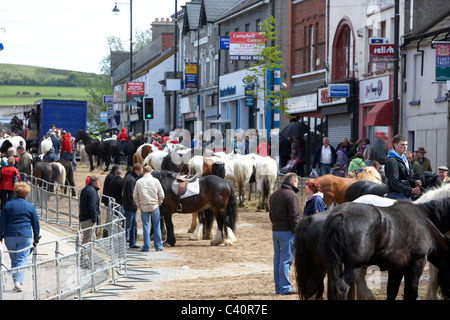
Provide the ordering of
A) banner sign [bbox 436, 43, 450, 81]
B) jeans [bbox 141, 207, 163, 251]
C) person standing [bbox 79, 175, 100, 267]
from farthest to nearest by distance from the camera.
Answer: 1. banner sign [bbox 436, 43, 450, 81]
2. jeans [bbox 141, 207, 163, 251]
3. person standing [bbox 79, 175, 100, 267]

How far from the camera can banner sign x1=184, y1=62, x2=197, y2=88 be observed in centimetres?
5828

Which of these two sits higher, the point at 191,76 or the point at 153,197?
the point at 191,76

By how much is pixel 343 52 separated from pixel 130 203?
20738 millimetres

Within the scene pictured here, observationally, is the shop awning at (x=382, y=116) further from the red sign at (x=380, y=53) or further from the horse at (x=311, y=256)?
the horse at (x=311, y=256)

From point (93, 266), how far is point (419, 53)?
19.5 meters

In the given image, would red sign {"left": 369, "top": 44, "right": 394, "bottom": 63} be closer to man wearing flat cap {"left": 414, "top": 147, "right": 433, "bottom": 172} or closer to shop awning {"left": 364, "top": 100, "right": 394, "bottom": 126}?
shop awning {"left": 364, "top": 100, "right": 394, "bottom": 126}

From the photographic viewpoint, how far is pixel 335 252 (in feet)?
31.8

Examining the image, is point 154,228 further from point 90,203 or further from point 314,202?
point 314,202

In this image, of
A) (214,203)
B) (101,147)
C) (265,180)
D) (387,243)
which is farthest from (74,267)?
(101,147)

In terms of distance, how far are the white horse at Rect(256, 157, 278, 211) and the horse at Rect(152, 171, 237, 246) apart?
20.7ft

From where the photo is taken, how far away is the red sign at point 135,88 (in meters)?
65.3

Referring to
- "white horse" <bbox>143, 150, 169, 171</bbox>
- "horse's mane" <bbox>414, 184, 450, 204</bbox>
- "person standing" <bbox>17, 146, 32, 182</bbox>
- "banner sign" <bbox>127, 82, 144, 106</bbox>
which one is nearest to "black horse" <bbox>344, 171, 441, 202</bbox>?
"horse's mane" <bbox>414, 184, 450, 204</bbox>

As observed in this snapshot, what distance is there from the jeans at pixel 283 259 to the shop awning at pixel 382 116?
726 inches

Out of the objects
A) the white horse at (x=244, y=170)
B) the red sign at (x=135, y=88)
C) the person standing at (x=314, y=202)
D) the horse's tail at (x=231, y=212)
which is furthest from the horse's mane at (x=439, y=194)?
the red sign at (x=135, y=88)
